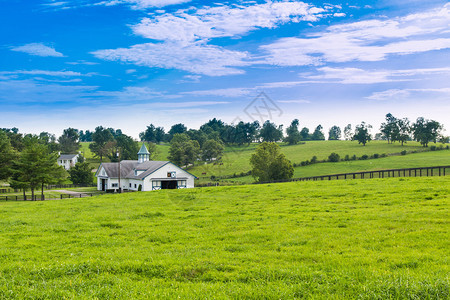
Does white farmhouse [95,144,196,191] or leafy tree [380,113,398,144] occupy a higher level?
leafy tree [380,113,398,144]

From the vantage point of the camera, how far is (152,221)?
51.1 ft

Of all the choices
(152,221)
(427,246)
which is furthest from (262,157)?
(427,246)

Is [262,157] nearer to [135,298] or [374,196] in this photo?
[374,196]

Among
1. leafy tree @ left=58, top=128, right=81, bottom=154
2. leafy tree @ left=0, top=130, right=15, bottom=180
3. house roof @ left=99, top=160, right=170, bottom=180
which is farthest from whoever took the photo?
leafy tree @ left=58, top=128, right=81, bottom=154

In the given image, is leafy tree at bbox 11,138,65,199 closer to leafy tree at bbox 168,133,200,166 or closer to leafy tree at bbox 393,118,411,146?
leafy tree at bbox 168,133,200,166

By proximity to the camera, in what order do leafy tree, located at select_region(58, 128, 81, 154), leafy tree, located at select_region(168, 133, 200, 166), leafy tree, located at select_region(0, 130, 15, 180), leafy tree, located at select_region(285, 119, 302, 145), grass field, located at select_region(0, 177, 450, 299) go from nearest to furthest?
1. grass field, located at select_region(0, 177, 450, 299)
2. leafy tree, located at select_region(0, 130, 15, 180)
3. leafy tree, located at select_region(168, 133, 200, 166)
4. leafy tree, located at select_region(285, 119, 302, 145)
5. leafy tree, located at select_region(58, 128, 81, 154)

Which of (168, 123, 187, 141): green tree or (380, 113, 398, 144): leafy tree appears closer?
(380, 113, 398, 144): leafy tree

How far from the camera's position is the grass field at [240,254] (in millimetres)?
6699

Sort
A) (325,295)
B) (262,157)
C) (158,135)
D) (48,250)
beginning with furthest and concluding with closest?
(158,135), (262,157), (48,250), (325,295)

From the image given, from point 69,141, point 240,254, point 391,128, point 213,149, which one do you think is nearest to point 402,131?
point 391,128

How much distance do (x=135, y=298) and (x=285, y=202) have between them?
1438 centimetres

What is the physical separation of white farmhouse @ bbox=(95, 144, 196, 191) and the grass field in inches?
1737

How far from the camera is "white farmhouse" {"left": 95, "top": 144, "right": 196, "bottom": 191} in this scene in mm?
60812

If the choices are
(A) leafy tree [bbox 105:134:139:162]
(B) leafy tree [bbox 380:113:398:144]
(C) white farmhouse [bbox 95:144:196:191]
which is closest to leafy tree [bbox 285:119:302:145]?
(B) leafy tree [bbox 380:113:398:144]
